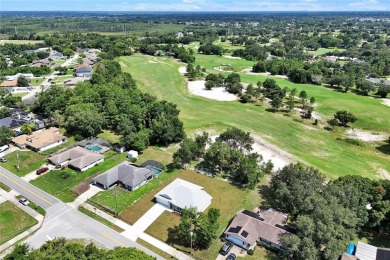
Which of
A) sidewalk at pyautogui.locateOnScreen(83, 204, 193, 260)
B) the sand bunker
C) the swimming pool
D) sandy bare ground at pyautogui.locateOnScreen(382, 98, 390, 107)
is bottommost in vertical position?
sidewalk at pyautogui.locateOnScreen(83, 204, 193, 260)

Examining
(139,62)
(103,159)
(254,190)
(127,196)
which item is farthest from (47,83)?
(254,190)

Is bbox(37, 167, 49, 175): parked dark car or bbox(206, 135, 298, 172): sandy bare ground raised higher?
bbox(206, 135, 298, 172): sandy bare ground

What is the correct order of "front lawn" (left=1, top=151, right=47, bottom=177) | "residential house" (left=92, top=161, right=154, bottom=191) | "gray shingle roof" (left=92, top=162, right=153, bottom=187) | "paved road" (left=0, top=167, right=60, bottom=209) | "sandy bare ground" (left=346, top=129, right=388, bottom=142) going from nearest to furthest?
"paved road" (left=0, top=167, right=60, bottom=209) < "residential house" (left=92, top=161, right=154, bottom=191) < "gray shingle roof" (left=92, top=162, right=153, bottom=187) < "front lawn" (left=1, top=151, right=47, bottom=177) < "sandy bare ground" (left=346, top=129, right=388, bottom=142)

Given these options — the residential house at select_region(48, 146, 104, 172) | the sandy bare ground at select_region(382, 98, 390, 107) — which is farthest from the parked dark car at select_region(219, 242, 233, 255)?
the sandy bare ground at select_region(382, 98, 390, 107)

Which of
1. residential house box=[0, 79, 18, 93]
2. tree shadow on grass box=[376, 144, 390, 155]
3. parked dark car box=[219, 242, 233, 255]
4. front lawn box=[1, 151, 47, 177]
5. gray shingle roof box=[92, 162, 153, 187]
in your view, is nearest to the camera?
parked dark car box=[219, 242, 233, 255]

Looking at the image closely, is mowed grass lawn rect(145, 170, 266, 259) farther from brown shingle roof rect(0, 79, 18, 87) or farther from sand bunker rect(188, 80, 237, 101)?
brown shingle roof rect(0, 79, 18, 87)

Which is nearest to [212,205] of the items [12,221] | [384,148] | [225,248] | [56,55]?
[225,248]

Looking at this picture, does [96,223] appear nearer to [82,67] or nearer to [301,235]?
[301,235]
